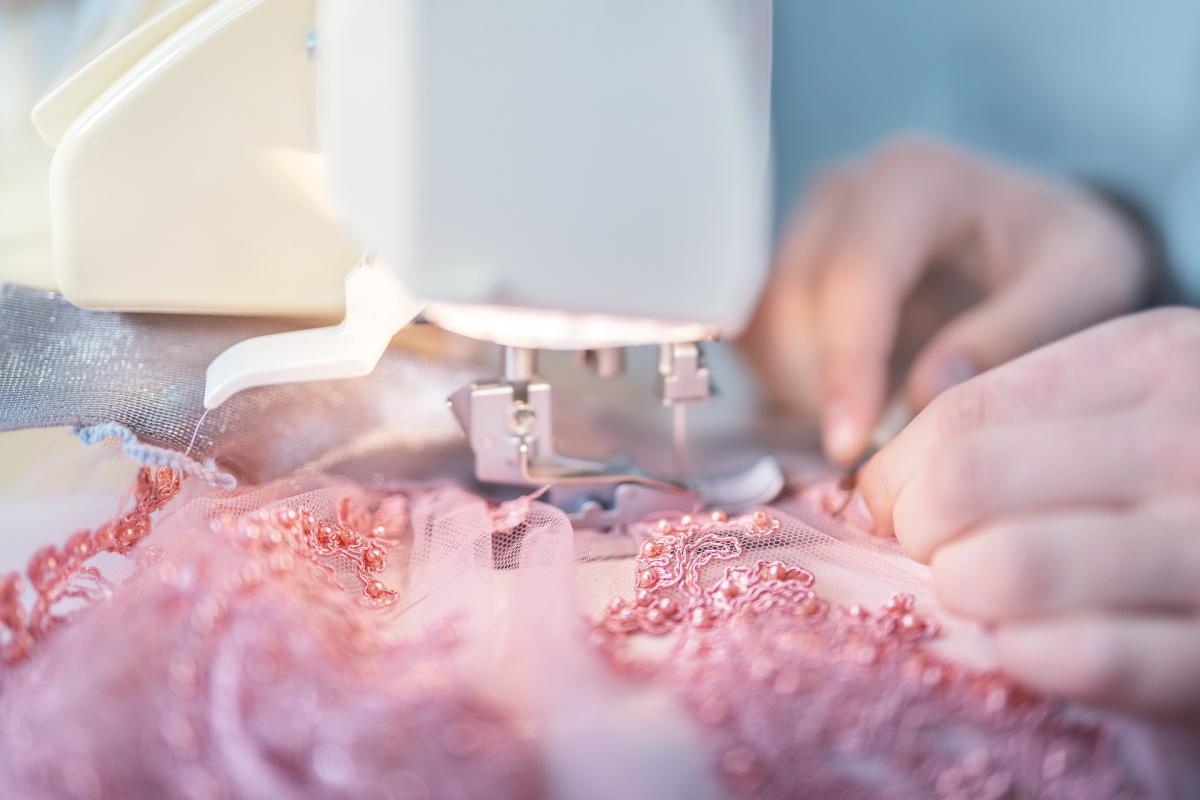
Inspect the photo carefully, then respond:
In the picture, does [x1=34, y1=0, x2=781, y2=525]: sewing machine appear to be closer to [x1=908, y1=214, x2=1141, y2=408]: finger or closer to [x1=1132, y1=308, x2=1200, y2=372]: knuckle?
[x1=908, y1=214, x2=1141, y2=408]: finger

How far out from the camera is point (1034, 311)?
543 millimetres

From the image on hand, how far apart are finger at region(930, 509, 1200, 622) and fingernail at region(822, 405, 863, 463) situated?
0.11 metres

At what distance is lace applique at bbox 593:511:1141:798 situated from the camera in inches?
14.3

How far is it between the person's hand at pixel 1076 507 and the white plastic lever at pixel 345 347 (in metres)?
0.31

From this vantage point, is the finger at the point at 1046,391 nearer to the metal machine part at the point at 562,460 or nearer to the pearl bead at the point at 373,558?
the metal machine part at the point at 562,460

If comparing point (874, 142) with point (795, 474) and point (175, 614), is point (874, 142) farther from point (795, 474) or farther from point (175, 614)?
point (175, 614)

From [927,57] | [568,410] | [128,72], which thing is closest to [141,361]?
[128,72]

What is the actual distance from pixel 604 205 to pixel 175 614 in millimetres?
267

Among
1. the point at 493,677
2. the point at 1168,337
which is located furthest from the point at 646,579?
the point at 1168,337

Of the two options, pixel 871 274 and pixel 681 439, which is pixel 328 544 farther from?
pixel 871 274

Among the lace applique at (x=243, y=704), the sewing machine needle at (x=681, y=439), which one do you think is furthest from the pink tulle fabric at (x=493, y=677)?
the sewing machine needle at (x=681, y=439)

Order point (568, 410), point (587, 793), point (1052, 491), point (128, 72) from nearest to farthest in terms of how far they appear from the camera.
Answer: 1. point (587, 793)
2. point (1052, 491)
3. point (128, 72)
4. point (568, 410)

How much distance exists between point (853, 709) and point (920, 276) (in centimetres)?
27

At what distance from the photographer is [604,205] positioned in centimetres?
42
